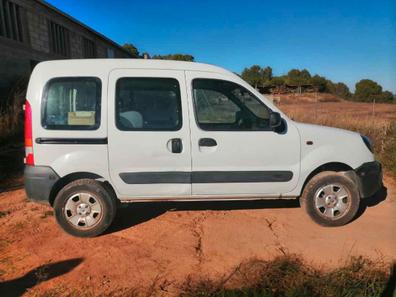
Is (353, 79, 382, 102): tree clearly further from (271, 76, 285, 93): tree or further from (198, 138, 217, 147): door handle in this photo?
(198, 138, 217, 147): door handle

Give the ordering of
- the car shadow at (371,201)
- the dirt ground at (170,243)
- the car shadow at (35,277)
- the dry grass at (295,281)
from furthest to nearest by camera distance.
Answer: the car shadow at (371,201), the dirt ground at (170,243), the car shadow at (35,277), the dry grass at (295,281)


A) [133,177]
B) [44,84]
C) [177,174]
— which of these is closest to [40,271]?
[133,177]

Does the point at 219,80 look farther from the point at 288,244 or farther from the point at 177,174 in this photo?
the point at 288,244

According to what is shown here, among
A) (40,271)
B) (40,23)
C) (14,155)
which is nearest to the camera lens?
(40,271)

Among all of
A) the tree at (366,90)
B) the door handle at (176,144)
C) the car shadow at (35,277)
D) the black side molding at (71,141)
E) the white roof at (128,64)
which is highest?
the tree at (366,90)

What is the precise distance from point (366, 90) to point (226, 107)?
47212 millimetres

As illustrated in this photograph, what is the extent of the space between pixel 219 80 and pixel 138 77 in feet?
3.26

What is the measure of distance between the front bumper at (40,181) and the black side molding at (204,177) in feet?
2.66

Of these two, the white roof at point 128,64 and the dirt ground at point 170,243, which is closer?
the dirt ground at point 170,243

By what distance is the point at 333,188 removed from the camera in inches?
179

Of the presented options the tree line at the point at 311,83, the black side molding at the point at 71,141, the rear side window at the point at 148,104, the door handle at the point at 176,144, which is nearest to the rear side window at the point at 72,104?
the black side molding at the point at 71,141

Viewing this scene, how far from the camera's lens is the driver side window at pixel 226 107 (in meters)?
4.37

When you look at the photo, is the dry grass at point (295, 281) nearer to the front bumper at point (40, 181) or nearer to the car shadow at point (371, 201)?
the car shadow at point (371, 201)

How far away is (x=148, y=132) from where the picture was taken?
4223mm
